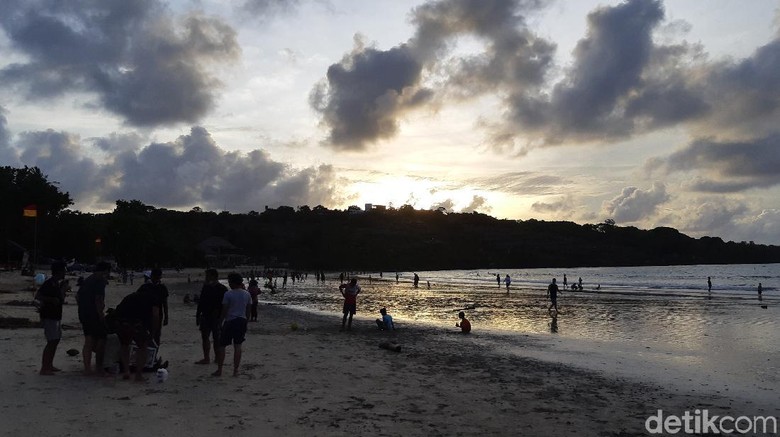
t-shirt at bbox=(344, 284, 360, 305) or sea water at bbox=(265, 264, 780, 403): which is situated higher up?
t-shirt at bbox=(344, 284, 360, 305)

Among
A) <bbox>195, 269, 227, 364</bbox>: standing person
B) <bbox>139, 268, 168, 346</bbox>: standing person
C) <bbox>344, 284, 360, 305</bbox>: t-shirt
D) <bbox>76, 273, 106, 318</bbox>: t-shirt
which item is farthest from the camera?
<bbox>344, 284, 360, 305</bbox>: t-shirt

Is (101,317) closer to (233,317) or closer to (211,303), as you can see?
(211,303)

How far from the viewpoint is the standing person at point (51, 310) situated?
8688 millimetres

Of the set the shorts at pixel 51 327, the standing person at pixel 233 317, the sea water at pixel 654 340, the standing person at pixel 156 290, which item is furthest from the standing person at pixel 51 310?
the sea water at pixel 654 340

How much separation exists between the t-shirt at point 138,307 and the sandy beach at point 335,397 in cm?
99

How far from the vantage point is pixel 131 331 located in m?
8.53

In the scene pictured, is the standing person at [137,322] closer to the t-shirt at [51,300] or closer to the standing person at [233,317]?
the t-shirt at [51,300]

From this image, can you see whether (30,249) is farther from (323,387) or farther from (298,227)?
(298,227)

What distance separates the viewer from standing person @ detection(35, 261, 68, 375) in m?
8.69

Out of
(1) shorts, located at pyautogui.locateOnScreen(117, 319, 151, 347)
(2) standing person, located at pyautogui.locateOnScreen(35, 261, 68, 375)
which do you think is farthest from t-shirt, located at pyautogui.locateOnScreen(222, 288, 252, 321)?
(2) standing person, located at pyautogui.locateOnScreen(35, 261, 68, 375)

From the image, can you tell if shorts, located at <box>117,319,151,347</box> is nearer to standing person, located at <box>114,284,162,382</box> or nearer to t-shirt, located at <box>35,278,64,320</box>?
standing person, located at <box>114,284,162,382</box>

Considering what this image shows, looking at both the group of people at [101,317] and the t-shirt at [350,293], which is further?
the t-shirt at [350,293]

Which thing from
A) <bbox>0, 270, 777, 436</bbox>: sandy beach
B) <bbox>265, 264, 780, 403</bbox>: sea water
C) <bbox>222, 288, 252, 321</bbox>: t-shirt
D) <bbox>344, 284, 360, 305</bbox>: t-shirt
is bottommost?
<bbox>265, 264, 780, 403</bbox>: sea water

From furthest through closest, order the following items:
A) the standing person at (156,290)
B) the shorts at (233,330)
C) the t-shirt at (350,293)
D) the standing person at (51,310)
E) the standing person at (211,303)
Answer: the t-shirt at (350,293) < the standing person at (211,303) < the shorts at (233,330) < the standing person at (156,290) < the standing person at (51,310)
